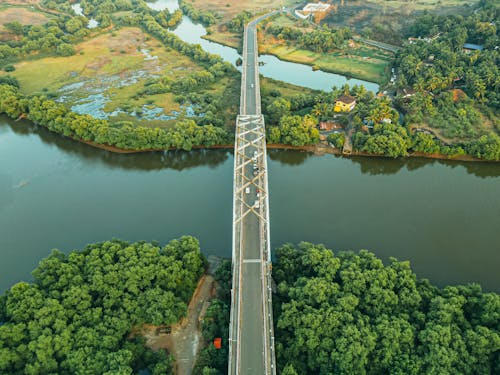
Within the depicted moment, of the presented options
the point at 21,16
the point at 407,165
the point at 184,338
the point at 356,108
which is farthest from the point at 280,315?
the point at 21,16

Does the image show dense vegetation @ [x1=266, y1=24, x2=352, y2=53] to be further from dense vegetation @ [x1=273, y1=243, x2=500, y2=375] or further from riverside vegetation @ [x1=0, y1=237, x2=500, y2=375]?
dense vegetation @ [x1=273, y1=243, x2=500, y2=375]

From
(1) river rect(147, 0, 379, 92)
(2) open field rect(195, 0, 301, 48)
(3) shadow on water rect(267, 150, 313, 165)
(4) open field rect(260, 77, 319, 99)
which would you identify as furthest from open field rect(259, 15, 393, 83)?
(3) shadow on water rect(267, 150, 313, 165)

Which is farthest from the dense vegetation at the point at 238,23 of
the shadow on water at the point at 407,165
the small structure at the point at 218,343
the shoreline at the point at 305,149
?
the small structure at the point at 218,343

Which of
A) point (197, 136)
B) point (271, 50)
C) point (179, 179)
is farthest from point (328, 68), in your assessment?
point (179, 179)

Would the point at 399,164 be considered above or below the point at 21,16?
below

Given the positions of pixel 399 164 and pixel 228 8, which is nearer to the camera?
pixel 399 164

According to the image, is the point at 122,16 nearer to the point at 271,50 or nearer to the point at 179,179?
the point at 271,50

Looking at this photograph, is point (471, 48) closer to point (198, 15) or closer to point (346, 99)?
point (346, 99)
